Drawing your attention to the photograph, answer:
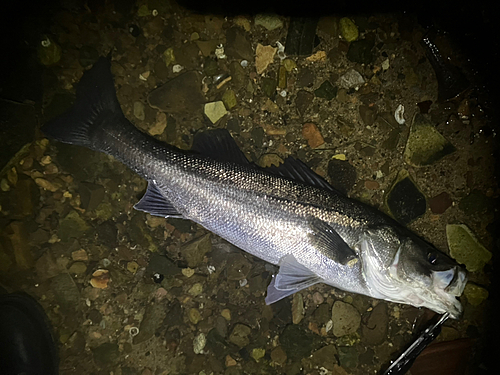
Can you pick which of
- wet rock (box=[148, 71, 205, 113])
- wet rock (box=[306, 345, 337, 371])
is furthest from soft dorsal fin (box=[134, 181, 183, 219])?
wet rock (box=[306, 345, 337, 371])

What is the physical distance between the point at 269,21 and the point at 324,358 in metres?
2.62

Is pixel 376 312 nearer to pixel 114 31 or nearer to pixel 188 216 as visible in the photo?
pixel 188 216

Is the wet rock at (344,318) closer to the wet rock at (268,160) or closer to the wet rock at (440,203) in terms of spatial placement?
the wet rock at (440,203)

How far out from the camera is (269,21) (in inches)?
82.6

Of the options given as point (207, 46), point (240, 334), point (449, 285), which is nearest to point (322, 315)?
point (240, 334)

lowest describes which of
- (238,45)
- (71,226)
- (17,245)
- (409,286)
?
(17,245)

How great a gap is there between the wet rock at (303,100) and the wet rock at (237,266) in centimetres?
121

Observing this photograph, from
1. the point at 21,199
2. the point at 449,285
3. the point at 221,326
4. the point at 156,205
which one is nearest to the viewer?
the point at 449,285

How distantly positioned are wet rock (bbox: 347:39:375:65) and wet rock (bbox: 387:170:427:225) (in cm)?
92

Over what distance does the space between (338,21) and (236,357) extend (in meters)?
2.68

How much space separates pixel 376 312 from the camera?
217 cm

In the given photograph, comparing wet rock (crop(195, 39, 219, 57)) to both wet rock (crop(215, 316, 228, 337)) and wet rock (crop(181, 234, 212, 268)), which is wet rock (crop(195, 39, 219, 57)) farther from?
wet rock (crop(215, 316, 228, 337))

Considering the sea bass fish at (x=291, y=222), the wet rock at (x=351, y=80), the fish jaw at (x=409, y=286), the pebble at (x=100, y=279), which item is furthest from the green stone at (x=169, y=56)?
the fish jaw at (x=409, y=286)

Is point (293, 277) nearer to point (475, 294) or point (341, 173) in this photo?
point (341, 173)
